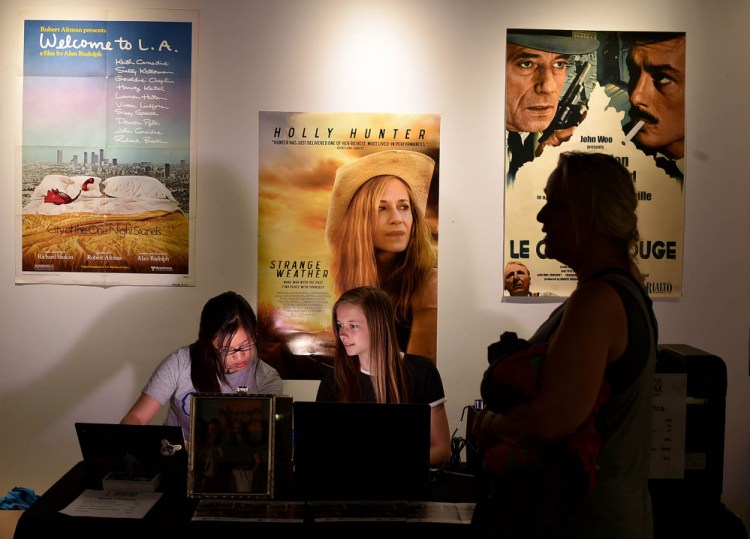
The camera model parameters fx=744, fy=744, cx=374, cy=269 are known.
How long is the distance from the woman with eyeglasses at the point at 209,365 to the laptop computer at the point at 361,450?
996 mm

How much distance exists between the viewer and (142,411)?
319cm

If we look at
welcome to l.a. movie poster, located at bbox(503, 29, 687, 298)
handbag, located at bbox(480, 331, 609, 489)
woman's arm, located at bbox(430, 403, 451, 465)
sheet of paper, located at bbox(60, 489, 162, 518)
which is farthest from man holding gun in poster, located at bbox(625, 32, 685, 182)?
sheet of paper, located at bbox(60, 489, 162, 518)

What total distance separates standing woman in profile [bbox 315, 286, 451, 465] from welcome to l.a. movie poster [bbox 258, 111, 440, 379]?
15.7 inches

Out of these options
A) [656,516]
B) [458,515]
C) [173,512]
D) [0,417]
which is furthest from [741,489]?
[0,417]

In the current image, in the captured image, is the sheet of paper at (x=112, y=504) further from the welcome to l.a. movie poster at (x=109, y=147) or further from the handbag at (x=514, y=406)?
the welcome to l.a. movie poster at (x=109, y=147)

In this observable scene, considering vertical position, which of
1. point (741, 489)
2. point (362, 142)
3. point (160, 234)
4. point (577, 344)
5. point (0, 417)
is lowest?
point (741, 489)

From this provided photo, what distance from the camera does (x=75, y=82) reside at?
3.59 m

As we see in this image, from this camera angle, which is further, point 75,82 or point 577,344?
point 75,82

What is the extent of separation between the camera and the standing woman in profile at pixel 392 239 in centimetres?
361

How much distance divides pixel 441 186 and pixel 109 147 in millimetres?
1617

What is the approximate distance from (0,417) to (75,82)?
1.67 m

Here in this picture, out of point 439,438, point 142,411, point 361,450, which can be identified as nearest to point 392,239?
point 439,438

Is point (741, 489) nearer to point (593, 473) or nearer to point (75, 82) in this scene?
point (593, 473)

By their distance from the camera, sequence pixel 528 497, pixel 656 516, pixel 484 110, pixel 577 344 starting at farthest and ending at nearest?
pixel 484 110 → pixel 656 516 → pixel 528 497 → pixel 577 344
